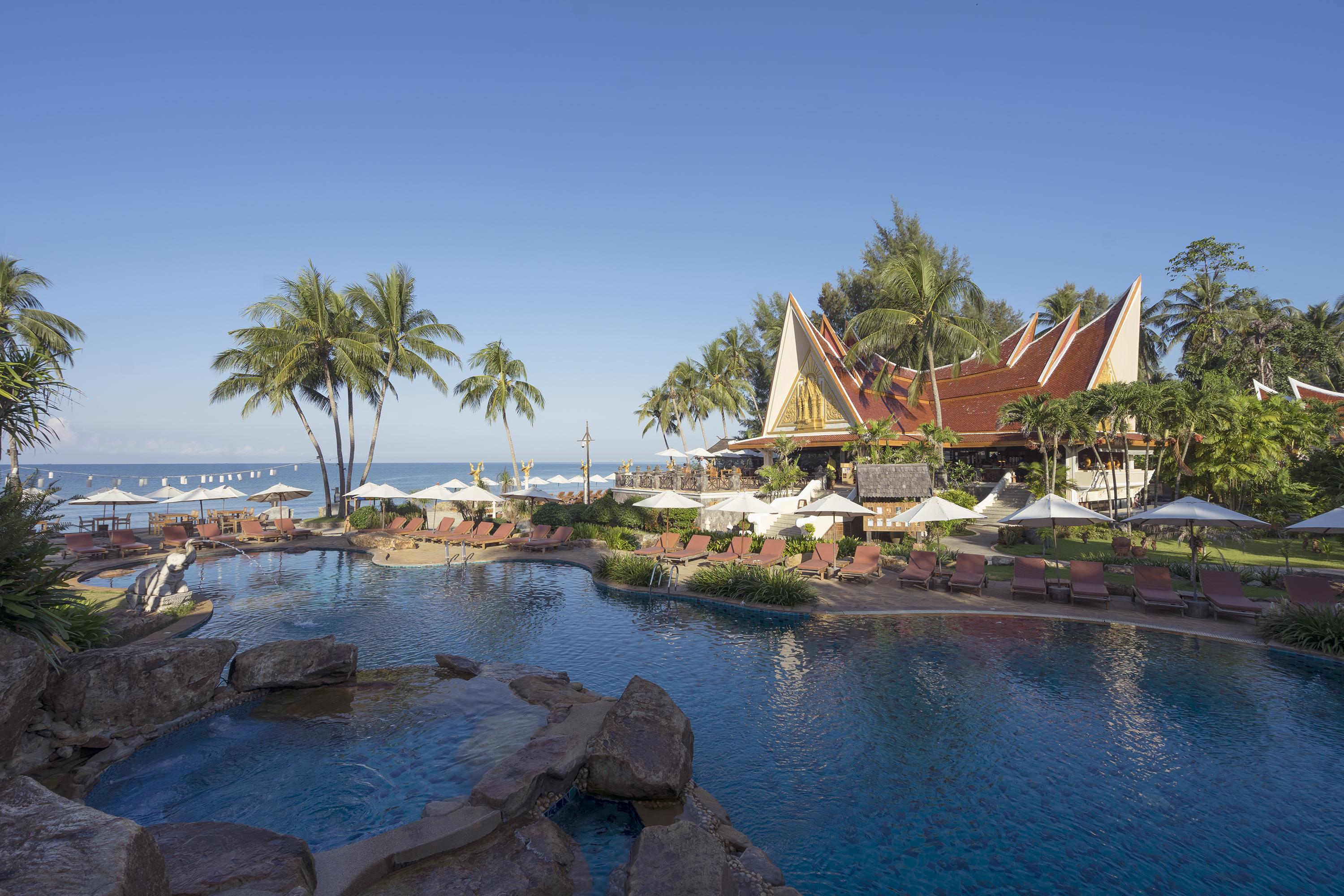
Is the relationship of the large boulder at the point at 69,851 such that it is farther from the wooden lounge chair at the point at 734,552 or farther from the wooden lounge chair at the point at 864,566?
the wooden lounge chair at the point at 864,566

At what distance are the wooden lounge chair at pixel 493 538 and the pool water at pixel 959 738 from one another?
7078mm

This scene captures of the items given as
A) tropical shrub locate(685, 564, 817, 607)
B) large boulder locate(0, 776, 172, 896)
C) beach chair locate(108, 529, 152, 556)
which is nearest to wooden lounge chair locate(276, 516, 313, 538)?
beach chair locate(108, 529, 152, 556)

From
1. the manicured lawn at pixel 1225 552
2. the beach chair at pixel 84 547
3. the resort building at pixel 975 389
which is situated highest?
the resort building at pixel 975 389

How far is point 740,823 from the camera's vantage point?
19.4 feet

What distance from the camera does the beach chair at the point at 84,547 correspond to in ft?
62.2

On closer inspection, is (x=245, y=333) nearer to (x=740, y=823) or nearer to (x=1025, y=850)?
(x=740, y=823)

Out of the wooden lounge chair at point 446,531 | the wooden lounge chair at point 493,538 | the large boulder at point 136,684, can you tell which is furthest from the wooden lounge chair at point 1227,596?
the wooden lounge chair at point 446,531

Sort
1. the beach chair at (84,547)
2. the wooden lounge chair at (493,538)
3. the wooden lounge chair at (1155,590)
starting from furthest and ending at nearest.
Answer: the wooden lounge chair at (493,538) < the beach chair at (84,547) < the wooden lounge chair at (1155,590)

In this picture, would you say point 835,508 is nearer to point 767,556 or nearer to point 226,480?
point 767,556

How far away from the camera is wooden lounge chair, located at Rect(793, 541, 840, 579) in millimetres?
16547

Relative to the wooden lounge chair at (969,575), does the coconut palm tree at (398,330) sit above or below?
above

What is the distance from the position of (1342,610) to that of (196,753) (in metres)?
17.2

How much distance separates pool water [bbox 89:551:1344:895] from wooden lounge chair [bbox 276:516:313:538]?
10.6 meters

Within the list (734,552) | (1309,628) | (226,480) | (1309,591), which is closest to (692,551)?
(734,552)
